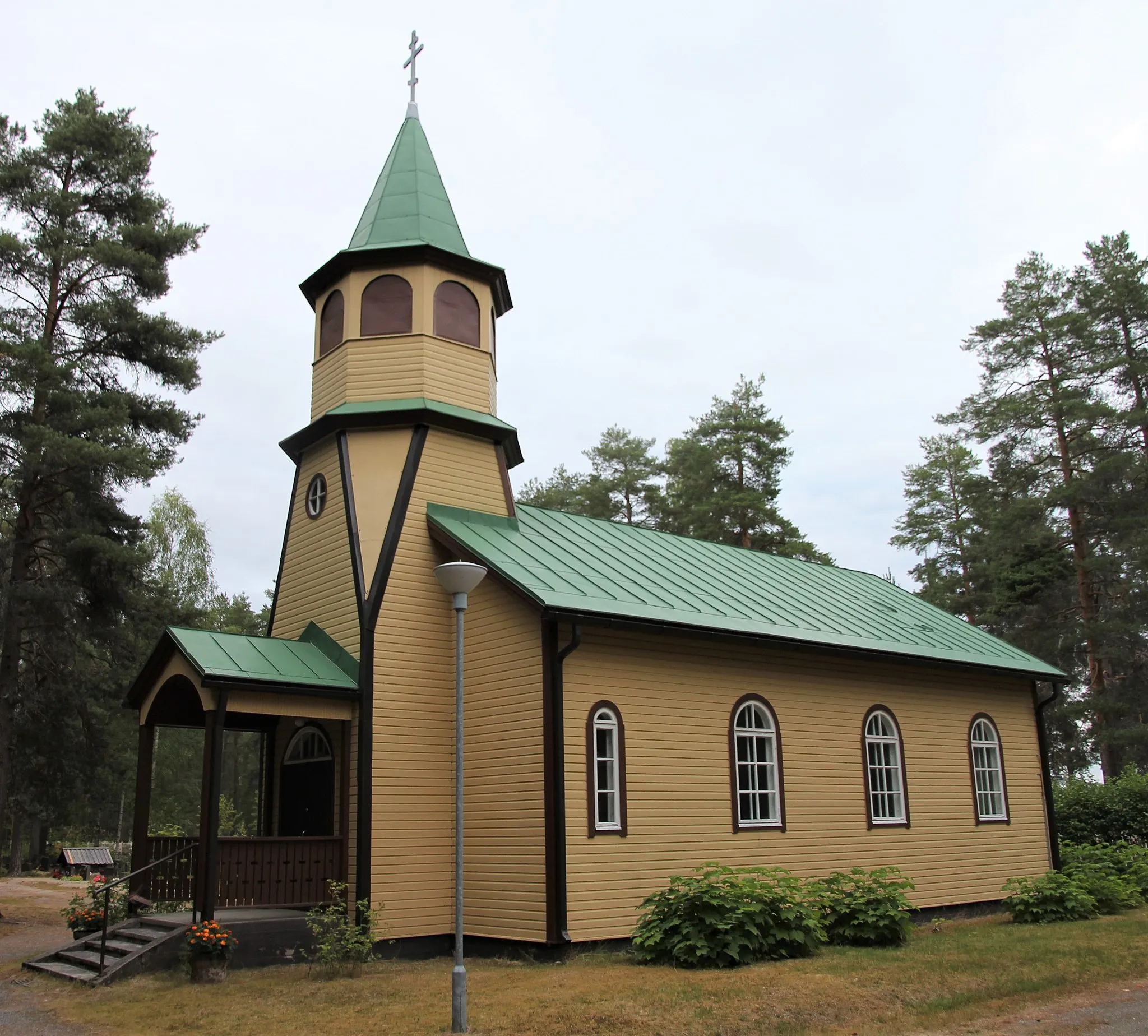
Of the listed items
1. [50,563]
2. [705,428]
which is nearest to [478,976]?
[50,563]

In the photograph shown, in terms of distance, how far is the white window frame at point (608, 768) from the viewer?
39.3ft

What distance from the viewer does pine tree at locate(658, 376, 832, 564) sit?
34.1 m

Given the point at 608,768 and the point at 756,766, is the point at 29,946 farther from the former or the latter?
the point at 756,766

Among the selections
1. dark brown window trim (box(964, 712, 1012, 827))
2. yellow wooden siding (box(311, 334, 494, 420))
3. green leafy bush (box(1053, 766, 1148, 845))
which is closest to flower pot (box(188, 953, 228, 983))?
yellow wooden siding (box(311, 334, 494, 420))

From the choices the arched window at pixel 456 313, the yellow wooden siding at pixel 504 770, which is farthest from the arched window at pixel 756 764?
the arched window at pixel 456 313

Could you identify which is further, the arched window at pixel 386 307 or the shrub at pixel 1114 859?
the shrub at pixel 1114 859

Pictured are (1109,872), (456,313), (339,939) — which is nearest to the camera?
(339,939)

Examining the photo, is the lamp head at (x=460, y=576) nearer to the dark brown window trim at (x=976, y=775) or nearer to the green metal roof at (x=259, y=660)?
the green metal roof at (x=259, y=660)

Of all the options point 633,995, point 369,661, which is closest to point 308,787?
point 369,661

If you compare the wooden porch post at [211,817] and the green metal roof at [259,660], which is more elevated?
the green metal roof at [259,660]

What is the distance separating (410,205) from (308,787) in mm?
8468

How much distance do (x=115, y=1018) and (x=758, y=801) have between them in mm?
7997

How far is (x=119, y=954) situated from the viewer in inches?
428

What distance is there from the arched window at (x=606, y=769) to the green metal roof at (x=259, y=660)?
2903 mm
